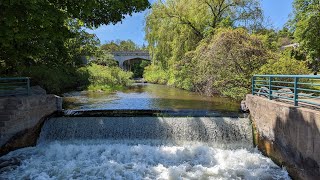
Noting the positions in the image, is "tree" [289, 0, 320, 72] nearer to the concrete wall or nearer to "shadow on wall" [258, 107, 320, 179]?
"shadow on wall" [258, 107, 320, 179]

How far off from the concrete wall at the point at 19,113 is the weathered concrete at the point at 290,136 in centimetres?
759

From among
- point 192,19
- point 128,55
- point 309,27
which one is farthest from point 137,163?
point 128,55

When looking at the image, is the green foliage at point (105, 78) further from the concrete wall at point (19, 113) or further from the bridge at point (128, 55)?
the bridge at point (128, 55)

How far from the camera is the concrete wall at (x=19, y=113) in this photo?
10003 millimetres

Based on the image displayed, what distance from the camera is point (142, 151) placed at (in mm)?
9734

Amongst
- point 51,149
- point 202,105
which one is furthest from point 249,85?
point 51,149

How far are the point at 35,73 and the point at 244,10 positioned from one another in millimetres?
14930

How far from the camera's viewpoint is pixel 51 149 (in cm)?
1005

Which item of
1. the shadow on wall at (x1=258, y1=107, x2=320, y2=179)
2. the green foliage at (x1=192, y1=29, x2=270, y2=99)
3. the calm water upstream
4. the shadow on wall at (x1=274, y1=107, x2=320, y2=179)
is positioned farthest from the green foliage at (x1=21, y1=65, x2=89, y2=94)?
the shadow on wall at (x1=274, y1=107, x2=320, y2=179)

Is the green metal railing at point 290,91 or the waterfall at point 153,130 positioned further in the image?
the waterfall at point 153,130

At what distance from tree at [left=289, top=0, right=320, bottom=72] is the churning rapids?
20.2 m

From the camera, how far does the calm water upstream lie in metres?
8.24

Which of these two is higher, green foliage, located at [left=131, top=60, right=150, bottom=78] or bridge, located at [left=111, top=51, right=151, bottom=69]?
bridge, located at [left=111, top=51, right=151, bottom=69]

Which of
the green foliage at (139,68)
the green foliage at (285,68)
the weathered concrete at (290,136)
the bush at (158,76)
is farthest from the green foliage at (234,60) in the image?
the green foliage at (139,68)
